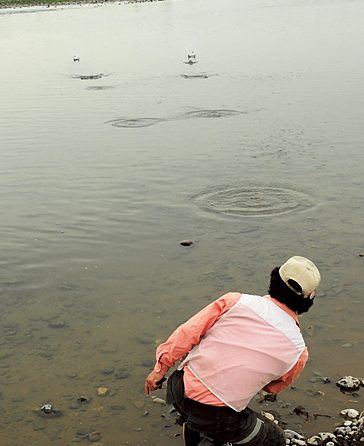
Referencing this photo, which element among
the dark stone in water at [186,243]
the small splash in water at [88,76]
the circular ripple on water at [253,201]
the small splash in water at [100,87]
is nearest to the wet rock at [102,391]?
the dark stone in water at [186,243]

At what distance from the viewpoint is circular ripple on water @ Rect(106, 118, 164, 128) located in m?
18.5

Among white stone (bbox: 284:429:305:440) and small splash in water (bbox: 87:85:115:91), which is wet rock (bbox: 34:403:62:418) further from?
small splash in water (bbox: 87:85:115:91)

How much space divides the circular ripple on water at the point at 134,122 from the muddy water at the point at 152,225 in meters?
0.03

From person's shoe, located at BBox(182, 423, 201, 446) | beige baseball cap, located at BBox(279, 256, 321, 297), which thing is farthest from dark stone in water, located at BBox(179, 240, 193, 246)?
beige baseball cap, located at BBox(279, 256, 321, 297)

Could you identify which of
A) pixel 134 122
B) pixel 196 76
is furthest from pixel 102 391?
pixel 196 76

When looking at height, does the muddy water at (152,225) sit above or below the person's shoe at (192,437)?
below

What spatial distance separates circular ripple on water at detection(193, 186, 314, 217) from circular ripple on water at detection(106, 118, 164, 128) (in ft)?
21.5

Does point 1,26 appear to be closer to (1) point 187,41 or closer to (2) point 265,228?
(1) point 187,41

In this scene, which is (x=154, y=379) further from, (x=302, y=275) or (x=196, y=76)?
(x=196, y=76)

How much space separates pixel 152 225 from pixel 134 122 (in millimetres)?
8394

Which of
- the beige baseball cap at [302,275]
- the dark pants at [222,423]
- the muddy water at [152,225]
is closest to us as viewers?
the beige baseball cap at [302,275]

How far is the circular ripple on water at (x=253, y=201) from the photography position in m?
11.5

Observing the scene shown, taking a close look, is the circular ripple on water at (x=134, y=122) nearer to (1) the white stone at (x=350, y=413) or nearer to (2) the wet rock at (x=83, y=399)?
(2) the wet rock at (x=83, y=399)

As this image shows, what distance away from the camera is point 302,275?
439 centimetres
